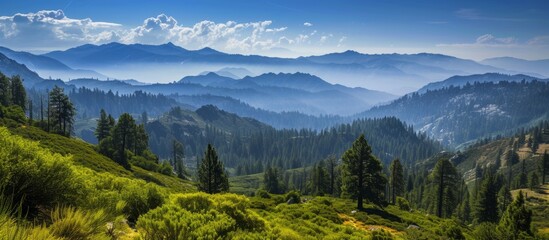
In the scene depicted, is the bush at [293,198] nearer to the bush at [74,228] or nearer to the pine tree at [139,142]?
the bush at [74,228]

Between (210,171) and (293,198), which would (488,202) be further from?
(210,171)

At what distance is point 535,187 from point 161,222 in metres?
160

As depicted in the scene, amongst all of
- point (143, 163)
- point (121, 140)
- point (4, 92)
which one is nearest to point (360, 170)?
point (121, 140)

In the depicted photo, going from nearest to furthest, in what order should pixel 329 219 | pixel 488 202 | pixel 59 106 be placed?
pixel 329 219 → pixel 488 202 → pixel 59 106

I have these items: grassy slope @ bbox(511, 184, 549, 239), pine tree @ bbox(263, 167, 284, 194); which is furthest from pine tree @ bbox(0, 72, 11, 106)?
grassy slope @ bbox(511, 184, 549, 239)

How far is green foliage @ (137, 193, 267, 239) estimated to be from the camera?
10.1 metres

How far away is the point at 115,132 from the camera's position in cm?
8744

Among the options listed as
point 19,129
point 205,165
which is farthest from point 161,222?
point 19,129

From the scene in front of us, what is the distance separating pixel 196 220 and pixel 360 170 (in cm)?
4683

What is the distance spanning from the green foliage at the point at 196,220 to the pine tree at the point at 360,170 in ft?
138

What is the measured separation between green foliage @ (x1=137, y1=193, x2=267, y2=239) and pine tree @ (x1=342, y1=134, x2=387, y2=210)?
138ft

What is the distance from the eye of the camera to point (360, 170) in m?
54.8

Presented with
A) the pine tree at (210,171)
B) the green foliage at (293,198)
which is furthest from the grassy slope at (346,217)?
the pine tree at (210,171)

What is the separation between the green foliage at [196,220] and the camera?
10078 mm
